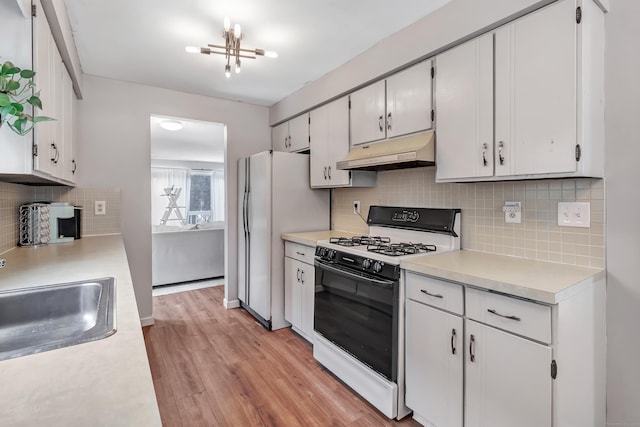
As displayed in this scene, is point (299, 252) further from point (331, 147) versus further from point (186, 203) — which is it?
point (186, 203)

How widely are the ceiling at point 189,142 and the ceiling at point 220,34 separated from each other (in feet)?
2.40

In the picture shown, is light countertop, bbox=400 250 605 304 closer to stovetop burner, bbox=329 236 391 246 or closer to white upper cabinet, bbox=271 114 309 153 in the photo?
stovetop burner, bbox=329 236 391 246

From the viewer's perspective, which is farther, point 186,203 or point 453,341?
point 186,203

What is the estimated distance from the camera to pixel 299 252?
2.87 m

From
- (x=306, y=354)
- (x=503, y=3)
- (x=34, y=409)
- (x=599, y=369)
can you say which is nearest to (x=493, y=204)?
(x=599, y=369)

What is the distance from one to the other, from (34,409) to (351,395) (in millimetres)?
1876

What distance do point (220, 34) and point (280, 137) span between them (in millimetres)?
1585

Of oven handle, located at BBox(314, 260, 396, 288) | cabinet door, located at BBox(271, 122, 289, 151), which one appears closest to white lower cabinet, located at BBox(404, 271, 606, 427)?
oven handle, located at BBox(314, 260, 396, 288)

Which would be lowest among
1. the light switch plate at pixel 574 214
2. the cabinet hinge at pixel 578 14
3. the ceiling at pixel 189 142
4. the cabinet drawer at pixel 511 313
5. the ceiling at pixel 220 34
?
the cabinet drawer at pixel 511 313

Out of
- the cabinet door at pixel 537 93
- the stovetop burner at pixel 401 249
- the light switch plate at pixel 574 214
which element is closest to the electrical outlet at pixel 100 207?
the stovetop burner at pixel 401 249

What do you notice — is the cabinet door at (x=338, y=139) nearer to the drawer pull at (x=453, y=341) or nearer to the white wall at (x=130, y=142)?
the white wall at (x=130, y=142)

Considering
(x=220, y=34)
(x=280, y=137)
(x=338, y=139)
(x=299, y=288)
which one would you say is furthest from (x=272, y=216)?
(x=220, y=34)

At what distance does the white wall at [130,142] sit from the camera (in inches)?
114

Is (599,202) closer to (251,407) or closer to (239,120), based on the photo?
(251,407)
